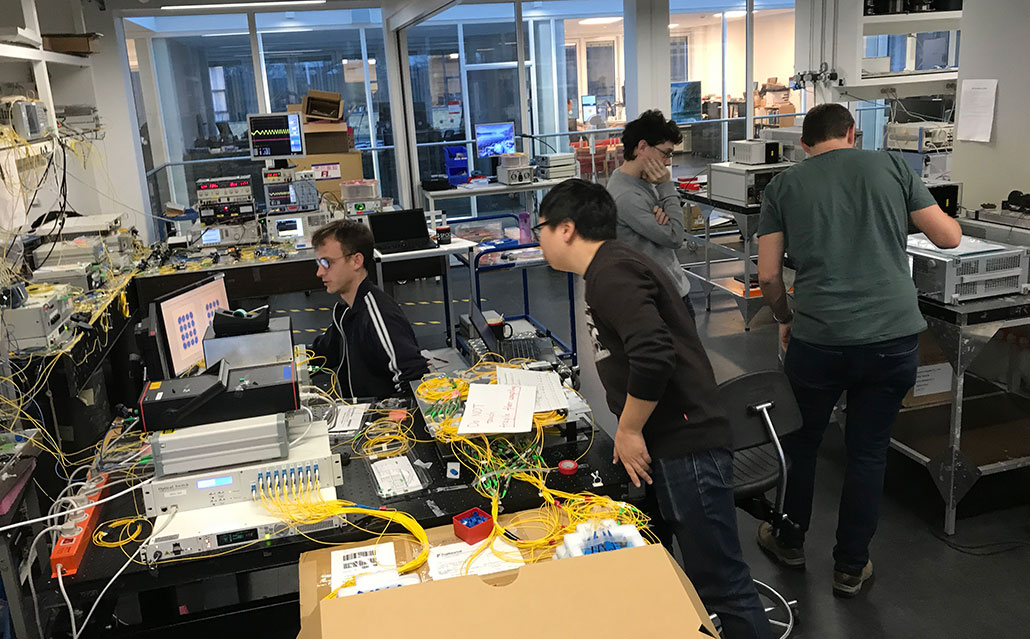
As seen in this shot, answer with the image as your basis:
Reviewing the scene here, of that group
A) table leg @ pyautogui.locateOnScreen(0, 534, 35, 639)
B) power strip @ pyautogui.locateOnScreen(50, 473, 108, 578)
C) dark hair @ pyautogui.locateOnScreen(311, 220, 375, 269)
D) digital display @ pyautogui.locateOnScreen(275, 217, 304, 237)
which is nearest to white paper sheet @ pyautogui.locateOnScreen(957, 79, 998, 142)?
dark hair @ pyautogui.locateOnScreen(311, 220, 375, 269)

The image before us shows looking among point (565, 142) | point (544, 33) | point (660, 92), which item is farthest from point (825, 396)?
point (544, 33)

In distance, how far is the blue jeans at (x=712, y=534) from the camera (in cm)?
190

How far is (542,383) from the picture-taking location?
229cm

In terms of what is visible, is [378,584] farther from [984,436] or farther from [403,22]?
[403,22]

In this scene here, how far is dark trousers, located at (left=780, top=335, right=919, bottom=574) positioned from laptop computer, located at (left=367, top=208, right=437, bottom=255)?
10.6ft

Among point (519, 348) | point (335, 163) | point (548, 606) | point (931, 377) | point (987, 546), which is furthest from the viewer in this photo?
point (335, 163)

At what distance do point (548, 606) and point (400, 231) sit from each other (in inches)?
169

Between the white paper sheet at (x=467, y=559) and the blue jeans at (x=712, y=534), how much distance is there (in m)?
0.45

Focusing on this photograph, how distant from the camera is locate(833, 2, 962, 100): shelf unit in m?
4.14

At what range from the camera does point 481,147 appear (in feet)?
27.2

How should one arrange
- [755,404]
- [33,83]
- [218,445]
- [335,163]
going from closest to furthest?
[218,445]
[755,404]
[33,83]
[335,163]

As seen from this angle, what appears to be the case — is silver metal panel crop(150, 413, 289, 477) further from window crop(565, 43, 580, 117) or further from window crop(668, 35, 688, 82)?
window crop(668, 35, 688, 82)

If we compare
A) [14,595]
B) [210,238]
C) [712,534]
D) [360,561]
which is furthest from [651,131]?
[210,238]

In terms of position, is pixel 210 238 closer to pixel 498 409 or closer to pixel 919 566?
pixel 498 409
